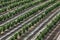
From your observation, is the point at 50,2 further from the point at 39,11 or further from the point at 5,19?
the point at 5,19

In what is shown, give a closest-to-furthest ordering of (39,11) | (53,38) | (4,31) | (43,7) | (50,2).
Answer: (53,38) → (4,31) → (39,11) → (43,7) → (50,2)

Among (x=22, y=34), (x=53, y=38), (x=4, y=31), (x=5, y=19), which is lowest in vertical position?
(x=53, y=38)

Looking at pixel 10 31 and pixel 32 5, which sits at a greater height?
pixel 32 5

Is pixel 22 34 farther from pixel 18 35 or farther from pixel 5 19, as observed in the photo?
pixel 5 19

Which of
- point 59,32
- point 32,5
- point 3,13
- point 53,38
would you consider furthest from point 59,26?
point 32,5

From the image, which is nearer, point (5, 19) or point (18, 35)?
point (18, 35)

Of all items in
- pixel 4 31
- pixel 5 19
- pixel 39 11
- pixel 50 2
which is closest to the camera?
pixel 4 31
